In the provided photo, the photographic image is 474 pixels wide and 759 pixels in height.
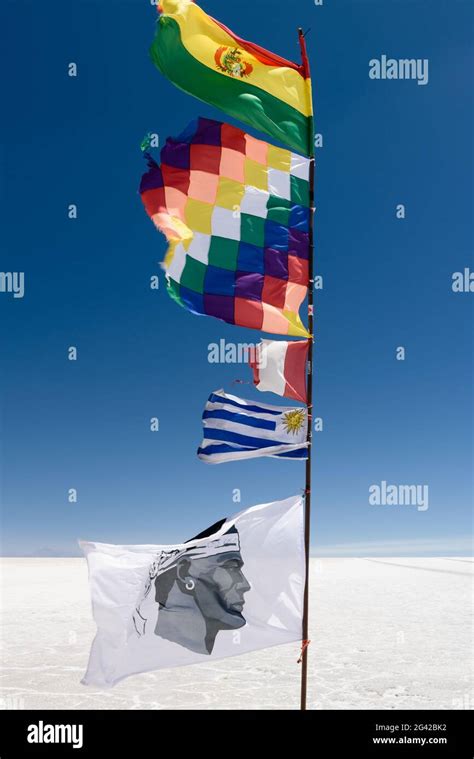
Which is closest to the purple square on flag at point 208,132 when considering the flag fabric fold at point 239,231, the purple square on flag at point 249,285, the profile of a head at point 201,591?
the flag fabric fold at point 239,231

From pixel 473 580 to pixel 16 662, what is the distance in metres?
18.8

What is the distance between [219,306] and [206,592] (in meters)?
3.60

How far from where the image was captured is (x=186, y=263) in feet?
26.8

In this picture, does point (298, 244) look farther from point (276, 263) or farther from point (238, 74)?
point (238, 74)

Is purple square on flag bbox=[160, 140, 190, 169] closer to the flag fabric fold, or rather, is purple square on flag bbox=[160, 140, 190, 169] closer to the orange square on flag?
the flag fabric fold

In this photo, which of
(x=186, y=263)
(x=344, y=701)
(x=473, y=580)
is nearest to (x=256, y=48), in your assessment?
(x=186, y=263)

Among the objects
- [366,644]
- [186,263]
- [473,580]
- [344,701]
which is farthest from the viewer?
[473,580]

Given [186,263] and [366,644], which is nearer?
[186,263]

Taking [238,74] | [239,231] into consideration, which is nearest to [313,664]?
[239,231]

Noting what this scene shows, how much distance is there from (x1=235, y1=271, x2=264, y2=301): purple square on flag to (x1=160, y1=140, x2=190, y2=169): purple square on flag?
5.39ft

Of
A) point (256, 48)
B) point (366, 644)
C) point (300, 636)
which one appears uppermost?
point (256, 48)

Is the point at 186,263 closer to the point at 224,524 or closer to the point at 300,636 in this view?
the point at 224,524

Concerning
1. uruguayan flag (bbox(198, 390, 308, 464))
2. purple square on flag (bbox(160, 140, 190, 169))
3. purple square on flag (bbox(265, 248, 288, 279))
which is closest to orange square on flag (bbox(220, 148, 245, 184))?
purple square on flag (bbox(160, 140, 190, 169))

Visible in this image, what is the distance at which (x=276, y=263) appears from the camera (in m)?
8.12
